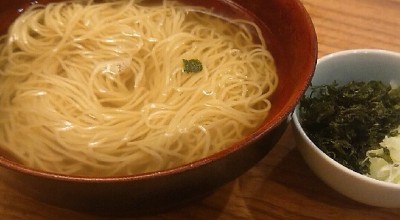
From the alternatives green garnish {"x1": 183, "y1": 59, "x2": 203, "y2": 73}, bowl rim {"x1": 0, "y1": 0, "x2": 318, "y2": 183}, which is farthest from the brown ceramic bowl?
green garnish {"x1": 183, "y1": 59, "x2": 203, "y2": 73}

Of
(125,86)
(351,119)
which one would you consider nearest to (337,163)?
(351,119)

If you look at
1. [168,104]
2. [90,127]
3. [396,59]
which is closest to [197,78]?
[168,104]

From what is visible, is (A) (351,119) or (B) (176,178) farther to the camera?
(A) (351,119)

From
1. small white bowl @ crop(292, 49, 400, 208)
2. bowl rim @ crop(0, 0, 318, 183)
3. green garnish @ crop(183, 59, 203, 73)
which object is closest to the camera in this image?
bowl rim @ crop(0, 0, 318, 183)

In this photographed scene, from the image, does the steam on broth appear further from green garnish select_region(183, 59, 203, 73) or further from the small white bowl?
the small white bowl

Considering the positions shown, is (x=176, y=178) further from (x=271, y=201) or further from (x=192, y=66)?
(x=192, y=66)

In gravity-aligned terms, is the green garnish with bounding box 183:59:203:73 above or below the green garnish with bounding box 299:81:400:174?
above
